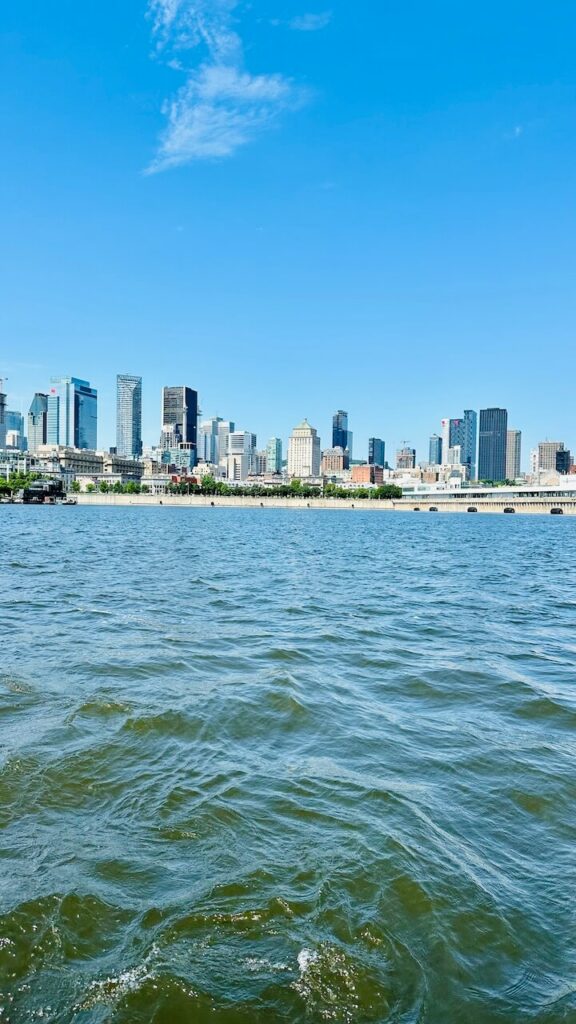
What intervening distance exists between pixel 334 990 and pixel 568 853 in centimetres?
311

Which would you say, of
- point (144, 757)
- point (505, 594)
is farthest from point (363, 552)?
point (144, 757)

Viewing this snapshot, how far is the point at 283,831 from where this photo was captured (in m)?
6.30

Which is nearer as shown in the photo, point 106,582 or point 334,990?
point 334,990

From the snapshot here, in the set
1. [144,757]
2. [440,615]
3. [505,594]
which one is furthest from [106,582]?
[144,757]

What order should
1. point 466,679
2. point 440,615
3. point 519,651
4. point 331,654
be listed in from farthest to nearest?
Result: point 440,615, point 519,651, point 331,654, point 466,679

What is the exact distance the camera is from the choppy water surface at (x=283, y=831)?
4289 millimetres

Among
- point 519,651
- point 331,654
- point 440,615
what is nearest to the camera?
point 331,654

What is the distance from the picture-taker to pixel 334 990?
423 centimetres

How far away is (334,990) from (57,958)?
75.1 inches

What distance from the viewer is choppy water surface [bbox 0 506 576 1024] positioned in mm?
4289

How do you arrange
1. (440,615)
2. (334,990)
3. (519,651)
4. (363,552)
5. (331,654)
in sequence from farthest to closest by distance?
(363,552)
(440,615)
(519,651)
(331,654)
(334,990)

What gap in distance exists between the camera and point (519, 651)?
1573cm

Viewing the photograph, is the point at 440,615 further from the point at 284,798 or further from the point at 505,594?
the point at 284,798

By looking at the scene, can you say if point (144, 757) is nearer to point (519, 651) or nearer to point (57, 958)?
point (57, 958)
